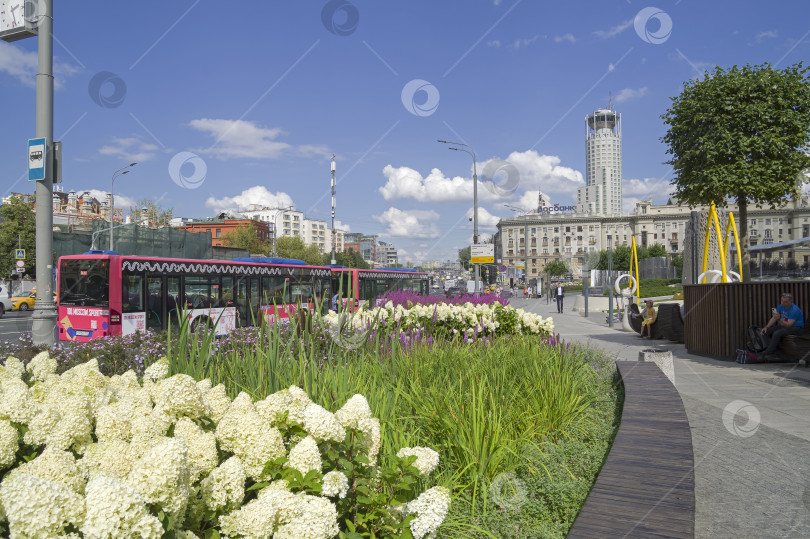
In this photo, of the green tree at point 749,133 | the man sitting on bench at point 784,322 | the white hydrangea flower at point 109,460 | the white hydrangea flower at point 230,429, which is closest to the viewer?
the white hydrangea flower at point 109,460

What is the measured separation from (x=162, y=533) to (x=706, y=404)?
729cm

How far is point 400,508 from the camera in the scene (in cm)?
208

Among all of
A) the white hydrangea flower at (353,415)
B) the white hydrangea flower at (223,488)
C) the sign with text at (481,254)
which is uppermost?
the sign with text at (481,254)

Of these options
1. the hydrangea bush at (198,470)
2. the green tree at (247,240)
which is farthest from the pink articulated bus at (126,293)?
the green tree at (247,240)

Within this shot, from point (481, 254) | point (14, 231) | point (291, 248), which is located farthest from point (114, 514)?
point (291, 248)

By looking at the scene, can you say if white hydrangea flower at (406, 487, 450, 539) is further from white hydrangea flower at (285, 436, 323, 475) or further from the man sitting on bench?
the man sitting on bench

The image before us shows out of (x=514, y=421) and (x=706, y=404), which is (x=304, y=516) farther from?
(x=706, y=404)

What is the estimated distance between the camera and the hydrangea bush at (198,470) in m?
1.32

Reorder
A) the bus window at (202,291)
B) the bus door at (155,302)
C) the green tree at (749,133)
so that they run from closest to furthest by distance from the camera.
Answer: the green tree at (749,133)
the bus door at (155,302)
the bus window at (202,291)

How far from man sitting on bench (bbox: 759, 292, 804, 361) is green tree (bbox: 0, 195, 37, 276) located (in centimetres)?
5008

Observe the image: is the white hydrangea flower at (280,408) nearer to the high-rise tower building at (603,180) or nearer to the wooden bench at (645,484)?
the wooden bench at (645,484)

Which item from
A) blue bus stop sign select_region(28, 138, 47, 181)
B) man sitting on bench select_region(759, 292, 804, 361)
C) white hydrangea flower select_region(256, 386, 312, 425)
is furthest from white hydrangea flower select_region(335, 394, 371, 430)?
man sitting on bench select_region(759, 292, 804, 361)

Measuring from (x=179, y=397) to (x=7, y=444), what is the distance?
1.92 feet

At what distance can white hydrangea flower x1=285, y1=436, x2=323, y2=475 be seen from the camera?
191 centimetres
